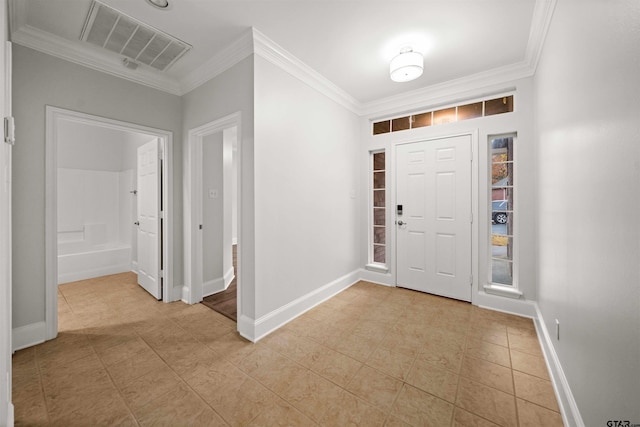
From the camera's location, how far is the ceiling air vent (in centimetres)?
204

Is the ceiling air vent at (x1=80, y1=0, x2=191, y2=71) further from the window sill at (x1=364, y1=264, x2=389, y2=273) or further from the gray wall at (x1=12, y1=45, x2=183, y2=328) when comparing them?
the window sill at (x1=364, y1=264, x2=389, y2=273)

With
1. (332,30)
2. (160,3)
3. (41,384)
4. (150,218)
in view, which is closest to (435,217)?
(332,30)

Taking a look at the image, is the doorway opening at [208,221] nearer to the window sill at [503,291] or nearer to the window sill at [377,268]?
the window sill at [377,268]

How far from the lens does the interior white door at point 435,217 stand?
125 inches

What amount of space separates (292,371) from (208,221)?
7.41 feet

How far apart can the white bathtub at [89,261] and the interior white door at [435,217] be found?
15.5 feet

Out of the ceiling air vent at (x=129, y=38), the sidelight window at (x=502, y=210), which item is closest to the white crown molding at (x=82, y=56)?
the ceiling air vent at (x=129, y=38)

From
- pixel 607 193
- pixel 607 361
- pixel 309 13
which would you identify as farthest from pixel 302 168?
pixel 607 361

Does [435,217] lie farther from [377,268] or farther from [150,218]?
[150,218]

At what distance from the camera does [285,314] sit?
8.66ft

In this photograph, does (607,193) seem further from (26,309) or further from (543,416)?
(26,309)

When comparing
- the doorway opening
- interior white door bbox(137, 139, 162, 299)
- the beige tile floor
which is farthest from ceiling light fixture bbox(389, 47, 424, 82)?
interior white door bbox(137, 139, 162, 299)

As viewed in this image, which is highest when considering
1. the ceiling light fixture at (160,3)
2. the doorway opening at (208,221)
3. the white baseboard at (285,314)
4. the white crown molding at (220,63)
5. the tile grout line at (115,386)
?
the ceiling light fixture at (160,3)

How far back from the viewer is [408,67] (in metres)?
2.43
